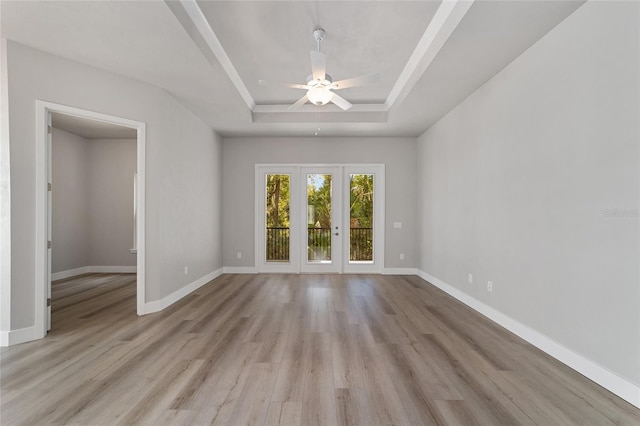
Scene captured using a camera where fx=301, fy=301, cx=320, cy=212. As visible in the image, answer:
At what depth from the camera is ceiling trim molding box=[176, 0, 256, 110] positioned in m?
2.79

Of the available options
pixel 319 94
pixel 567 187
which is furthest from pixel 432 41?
pixel 567 187

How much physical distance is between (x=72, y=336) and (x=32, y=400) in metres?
1.23

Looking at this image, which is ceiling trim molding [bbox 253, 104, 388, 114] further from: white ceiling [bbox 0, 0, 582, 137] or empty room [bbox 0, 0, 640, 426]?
white ceiling [bbox 0, 0, 582, 137]

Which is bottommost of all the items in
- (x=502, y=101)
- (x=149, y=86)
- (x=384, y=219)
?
(x=384, y=219)

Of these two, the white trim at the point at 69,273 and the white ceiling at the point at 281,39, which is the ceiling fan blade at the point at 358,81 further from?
the white trim at the point at 69,273

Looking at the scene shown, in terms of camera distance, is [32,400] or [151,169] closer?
[32,400]

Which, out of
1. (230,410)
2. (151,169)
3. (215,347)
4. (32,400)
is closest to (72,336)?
(32,400)

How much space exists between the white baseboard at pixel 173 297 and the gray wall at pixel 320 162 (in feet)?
3.70

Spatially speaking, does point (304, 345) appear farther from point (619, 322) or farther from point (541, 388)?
point (619, 322)

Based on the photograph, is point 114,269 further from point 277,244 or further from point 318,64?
point 318,64

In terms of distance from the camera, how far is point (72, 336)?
3.07 metres

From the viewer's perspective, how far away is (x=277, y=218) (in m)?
6.48

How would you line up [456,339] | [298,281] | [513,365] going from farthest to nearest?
[298,281] → [456,339] → [513,365]

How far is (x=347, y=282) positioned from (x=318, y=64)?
384cm
